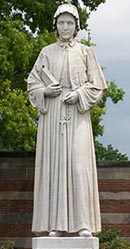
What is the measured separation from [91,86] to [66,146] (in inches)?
29.5

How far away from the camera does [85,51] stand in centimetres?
835

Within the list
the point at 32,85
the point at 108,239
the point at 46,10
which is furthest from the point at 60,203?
the point at 46,10

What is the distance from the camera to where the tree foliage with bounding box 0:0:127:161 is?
1599 centimetres

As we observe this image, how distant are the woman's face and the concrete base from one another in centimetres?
226

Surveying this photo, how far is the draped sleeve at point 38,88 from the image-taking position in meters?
8.09

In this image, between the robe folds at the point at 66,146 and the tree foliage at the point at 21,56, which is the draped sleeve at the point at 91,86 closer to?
the robe folds at the point at 66,146

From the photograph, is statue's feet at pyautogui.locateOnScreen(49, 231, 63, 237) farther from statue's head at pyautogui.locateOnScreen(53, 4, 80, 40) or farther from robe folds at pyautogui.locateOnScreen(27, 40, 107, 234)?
statue's head at pyautogui.locateOnScreen(53, 4, 80, 40)

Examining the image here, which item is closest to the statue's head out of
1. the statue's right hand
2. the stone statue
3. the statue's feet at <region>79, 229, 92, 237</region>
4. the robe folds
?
the stone statue

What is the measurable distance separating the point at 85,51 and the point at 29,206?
8080 mm

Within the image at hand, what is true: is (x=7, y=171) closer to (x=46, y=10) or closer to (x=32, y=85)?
(x=46, y=10)

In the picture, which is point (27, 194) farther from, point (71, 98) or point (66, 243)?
point (66, 243)

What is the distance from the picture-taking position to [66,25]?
8.27 meters

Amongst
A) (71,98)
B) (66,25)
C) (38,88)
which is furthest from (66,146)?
(66,25)

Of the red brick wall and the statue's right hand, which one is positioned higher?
the red brick wall
